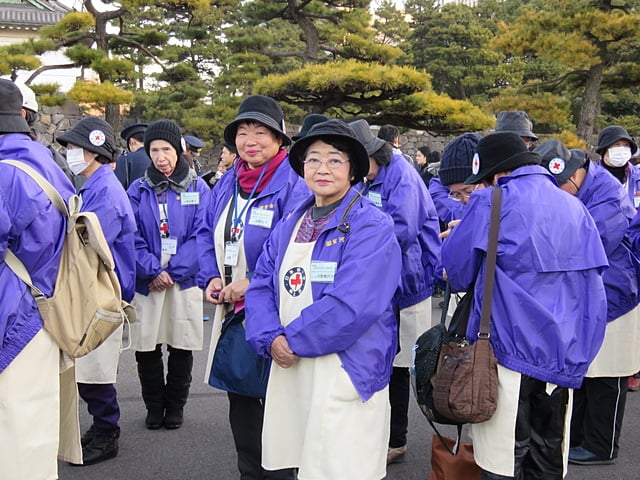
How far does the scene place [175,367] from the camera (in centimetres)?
430

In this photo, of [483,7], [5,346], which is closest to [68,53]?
[5,346]

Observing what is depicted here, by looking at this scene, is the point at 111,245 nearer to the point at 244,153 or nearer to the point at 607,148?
the point at 244,153

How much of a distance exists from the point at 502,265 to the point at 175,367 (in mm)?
2515

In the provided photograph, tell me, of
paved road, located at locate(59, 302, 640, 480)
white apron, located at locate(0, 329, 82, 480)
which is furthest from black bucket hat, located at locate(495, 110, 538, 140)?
white apron, located at locate(0, 329, 82, 480)

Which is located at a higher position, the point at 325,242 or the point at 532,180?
the point at 532,180

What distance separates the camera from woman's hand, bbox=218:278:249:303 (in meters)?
3.02

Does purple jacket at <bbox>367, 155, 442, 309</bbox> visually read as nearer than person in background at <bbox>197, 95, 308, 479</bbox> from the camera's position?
No

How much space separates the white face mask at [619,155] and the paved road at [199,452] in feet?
6.29

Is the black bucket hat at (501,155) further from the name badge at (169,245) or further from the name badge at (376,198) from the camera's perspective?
the name badge at (169,245)

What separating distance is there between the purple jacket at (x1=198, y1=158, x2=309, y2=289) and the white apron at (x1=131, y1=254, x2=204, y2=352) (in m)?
0.98

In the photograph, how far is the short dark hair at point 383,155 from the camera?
379 centimetres

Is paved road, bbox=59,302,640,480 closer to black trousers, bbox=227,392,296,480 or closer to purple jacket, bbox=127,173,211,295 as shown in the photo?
black trousers, bbox=227,392,296,480

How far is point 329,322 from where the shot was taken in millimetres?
2432

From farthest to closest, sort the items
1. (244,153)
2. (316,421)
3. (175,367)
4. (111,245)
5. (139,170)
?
(139,170) → (175,367) → (111,245) → (244,153) → (316,421)
